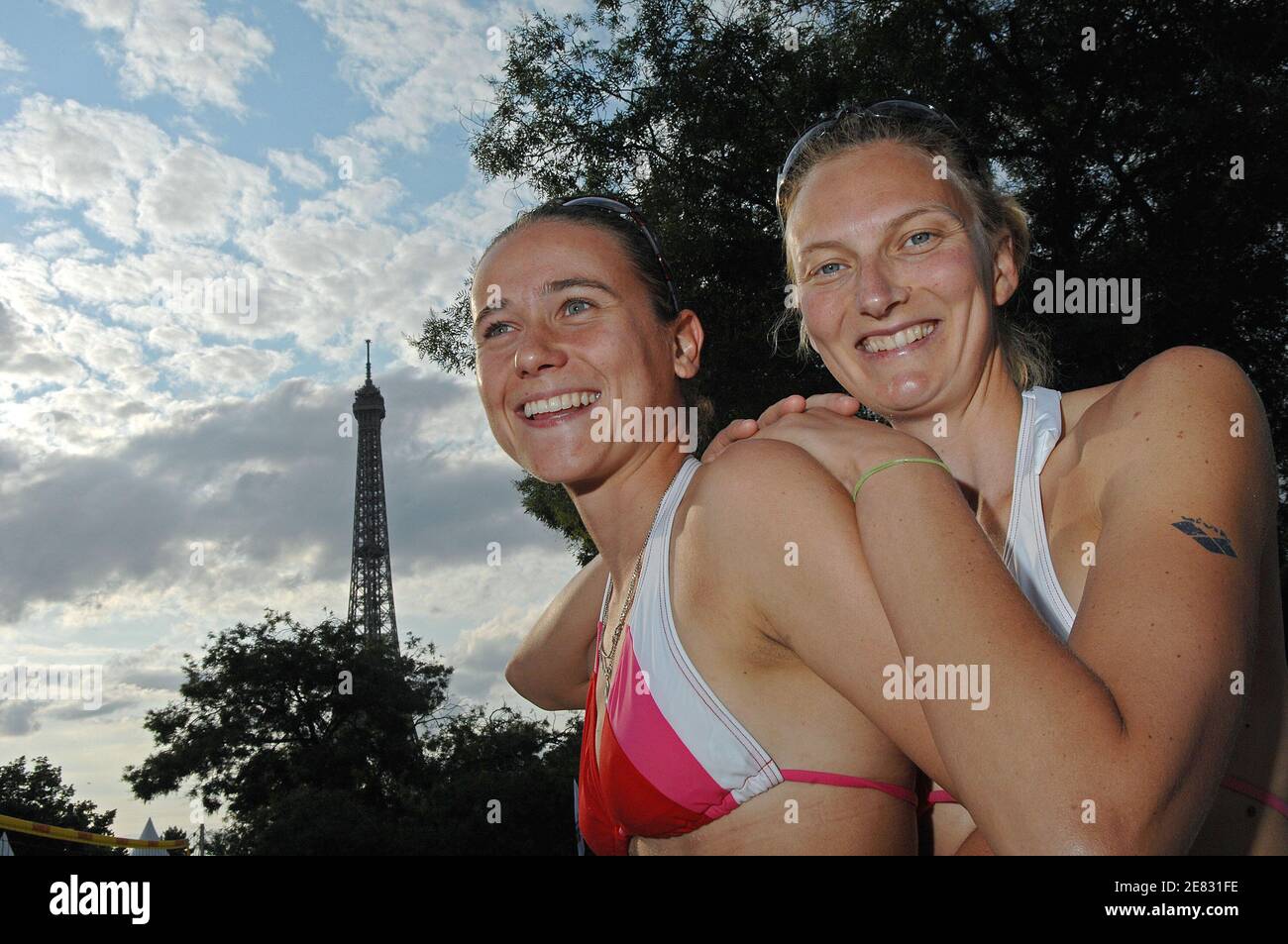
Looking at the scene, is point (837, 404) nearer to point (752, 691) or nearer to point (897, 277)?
point (897, 277)

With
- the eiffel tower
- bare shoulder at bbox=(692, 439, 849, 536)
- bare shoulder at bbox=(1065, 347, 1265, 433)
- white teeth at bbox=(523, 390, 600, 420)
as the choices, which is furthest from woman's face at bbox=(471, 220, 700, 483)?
the eiffel tower

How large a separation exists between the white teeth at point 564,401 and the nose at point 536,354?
0.09 meters

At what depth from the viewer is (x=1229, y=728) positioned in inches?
72.5

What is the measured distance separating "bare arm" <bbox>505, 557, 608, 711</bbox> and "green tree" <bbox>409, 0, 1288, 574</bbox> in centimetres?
859

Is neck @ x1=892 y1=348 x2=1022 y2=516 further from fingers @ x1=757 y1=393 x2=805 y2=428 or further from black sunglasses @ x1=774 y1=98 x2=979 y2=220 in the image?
black sunglasses @ x1=774 y1=98 x2=979 y2=220

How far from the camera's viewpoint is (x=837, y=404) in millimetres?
2627

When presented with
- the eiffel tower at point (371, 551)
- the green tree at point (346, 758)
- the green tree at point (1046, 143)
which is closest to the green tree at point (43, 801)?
the green tree at point (346, 758)

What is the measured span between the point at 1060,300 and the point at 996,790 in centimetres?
1127

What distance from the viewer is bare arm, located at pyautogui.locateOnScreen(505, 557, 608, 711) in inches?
150
